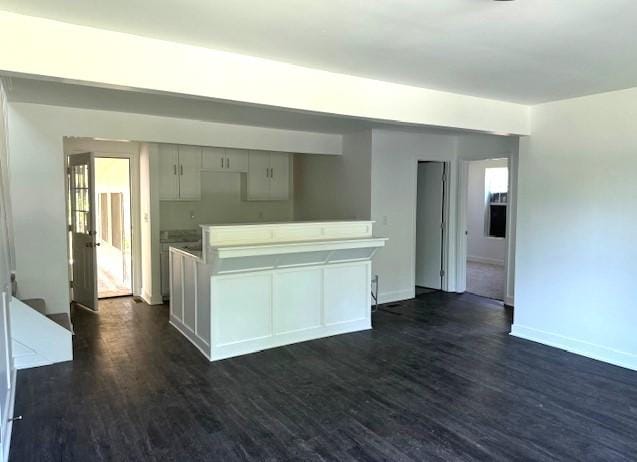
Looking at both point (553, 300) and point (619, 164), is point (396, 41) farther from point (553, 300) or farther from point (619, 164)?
point (553, 300)

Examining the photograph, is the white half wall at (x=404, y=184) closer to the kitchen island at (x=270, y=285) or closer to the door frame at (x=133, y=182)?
the kitchen island at (x=270, y=285)

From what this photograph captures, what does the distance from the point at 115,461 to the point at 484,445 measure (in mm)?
2207

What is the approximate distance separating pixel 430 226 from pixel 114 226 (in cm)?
592

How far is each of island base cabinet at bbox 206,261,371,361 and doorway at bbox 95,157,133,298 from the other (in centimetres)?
330

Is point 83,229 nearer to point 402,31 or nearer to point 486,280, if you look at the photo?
point 402,31

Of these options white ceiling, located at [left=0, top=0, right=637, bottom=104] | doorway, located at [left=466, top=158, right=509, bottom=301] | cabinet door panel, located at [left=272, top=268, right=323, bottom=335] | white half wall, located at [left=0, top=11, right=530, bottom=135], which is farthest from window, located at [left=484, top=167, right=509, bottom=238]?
white ceiling, located at [left=0, top=0, right=637, bottom=104]

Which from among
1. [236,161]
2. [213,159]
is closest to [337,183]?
[236,161]

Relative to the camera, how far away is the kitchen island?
417cm

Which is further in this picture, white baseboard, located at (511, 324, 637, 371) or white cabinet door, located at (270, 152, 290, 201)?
white cabinet door, located at (270, 152, 290, 201)

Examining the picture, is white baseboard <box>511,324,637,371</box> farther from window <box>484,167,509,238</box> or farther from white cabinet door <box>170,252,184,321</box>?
window <box>484,167,509,238</box>

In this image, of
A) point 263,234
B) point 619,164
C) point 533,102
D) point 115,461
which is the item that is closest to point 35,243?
point 263,234

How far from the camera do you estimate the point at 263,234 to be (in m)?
4.35

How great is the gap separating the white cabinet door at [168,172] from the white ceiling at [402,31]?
375cm

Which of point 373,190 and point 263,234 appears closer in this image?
point 263,234
